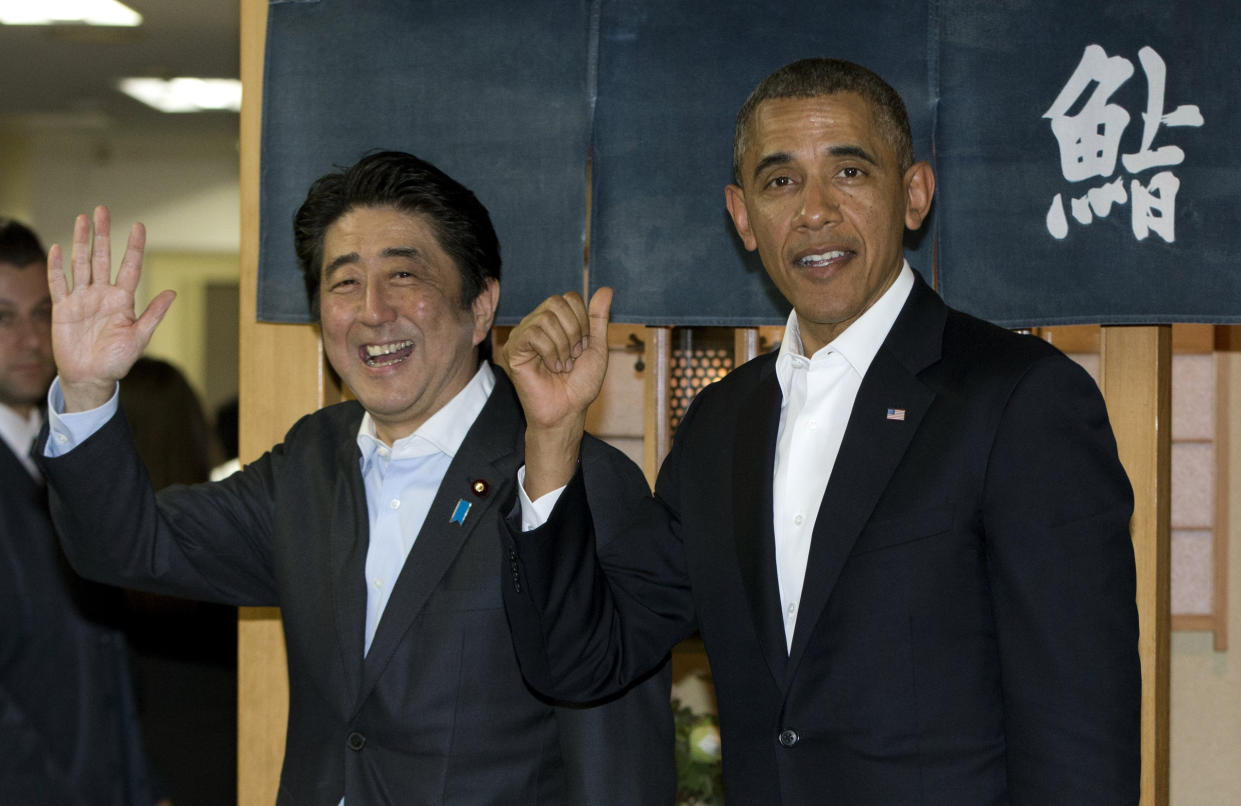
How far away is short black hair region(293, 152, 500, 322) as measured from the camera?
191 cm

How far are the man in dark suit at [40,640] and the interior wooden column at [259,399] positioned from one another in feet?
0.89

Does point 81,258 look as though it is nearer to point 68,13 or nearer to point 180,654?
point 180,654

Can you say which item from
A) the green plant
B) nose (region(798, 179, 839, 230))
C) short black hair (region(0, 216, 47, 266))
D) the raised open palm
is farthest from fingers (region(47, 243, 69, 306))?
the green plant

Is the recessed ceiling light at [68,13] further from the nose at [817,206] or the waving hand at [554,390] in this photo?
the nose at [817,206]

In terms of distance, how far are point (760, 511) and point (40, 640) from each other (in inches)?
68.2

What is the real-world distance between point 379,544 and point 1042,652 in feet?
3.33

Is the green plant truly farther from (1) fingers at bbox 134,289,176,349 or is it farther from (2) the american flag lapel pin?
(1) fingers at bbox 134,289,176,349

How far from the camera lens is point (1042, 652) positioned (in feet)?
4.35

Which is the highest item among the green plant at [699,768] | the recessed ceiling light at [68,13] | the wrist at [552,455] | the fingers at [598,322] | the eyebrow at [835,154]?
the recessed ceiling light at [68,13]

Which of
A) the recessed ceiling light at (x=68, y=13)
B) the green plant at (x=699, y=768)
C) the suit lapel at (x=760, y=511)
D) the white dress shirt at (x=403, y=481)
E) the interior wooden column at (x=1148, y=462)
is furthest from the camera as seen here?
the recessed ceiling light at (x=68, y=13)

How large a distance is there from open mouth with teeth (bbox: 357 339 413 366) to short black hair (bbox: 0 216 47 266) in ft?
3.98

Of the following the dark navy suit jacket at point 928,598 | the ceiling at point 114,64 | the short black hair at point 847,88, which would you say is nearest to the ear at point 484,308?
the dark navy suit jacket at point 928,598

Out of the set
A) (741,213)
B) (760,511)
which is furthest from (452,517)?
(741,213)

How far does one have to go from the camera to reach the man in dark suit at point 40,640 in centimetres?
240
